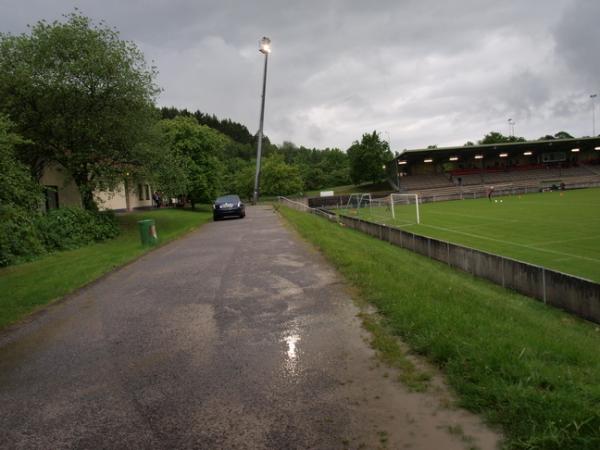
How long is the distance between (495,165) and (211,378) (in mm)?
77469

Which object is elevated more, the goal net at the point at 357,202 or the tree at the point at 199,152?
the tree at the point at 199,152

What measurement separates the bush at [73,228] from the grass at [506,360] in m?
14.0

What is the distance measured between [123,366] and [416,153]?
66.2 metres

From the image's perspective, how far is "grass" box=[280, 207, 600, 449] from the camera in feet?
9.86

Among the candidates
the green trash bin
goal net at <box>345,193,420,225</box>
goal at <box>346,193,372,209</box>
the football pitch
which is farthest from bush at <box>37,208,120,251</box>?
goal at <box>346,193,372,209</box>

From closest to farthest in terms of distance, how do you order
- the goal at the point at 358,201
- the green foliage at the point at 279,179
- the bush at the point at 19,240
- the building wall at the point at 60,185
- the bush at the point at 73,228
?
the bush at the point at 19,240 → the bush at the point at 73,228 → the building wall at the point at 60,185 → the goal at the point at 358,201 → the green foliage at the point at 279,179

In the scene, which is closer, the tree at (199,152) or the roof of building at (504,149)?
the tree at (199,152)

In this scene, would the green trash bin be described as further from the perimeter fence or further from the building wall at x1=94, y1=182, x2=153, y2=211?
the building wall at x1=94, y1=182, x2=153, y2=211

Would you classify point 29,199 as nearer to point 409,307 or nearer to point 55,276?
point 55,276

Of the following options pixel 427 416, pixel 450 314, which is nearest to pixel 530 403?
pixel 427 416

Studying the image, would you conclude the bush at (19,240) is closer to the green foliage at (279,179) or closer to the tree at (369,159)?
the green foliage at (279,179)

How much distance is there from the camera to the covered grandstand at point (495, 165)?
218 feet

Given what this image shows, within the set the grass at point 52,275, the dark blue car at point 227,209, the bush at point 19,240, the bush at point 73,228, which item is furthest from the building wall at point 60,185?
the grass at point 52,275

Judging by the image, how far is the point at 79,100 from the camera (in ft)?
68.0
